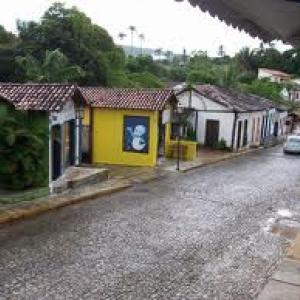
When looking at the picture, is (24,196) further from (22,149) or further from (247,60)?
(247,60)

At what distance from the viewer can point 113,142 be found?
2647cm

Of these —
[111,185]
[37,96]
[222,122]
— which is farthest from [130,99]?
[222,122]

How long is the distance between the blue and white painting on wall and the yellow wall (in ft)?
0.64

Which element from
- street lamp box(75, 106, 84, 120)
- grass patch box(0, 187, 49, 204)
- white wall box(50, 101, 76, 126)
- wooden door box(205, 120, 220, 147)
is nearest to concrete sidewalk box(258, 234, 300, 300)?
grass patch box(0, 187, 49, 204)

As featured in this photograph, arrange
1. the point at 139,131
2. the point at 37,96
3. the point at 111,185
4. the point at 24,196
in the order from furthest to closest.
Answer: the point at 139,131, the point at 111,185, the point at 37,96, the point at 24,196

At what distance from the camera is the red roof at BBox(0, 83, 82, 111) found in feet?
56.7

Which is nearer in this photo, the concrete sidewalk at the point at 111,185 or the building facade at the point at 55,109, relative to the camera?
the concrete sidewalk at the point at 111,185

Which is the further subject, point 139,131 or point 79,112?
point 139,131

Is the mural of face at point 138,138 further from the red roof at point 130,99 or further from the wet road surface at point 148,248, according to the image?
the wet road surface at point 148,248

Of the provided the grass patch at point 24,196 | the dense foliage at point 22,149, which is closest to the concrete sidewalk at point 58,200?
the grass patch at point 24,196

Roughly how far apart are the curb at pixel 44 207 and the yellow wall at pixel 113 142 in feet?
22.0

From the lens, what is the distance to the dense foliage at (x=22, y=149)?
16172 mm

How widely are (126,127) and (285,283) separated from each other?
16.7 metres

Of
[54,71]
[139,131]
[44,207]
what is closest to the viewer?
[44,207]
